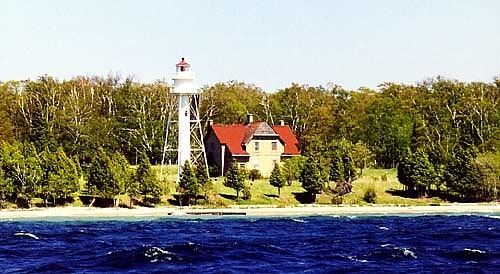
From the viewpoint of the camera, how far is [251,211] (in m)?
66.6

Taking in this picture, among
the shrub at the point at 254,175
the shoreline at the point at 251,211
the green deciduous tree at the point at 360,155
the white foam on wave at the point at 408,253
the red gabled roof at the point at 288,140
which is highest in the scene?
the red gabled roof at the point at 288,140

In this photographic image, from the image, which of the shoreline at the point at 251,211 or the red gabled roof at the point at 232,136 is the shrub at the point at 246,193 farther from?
the red gabled roof at the point at 232,136

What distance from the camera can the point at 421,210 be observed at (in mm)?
68750

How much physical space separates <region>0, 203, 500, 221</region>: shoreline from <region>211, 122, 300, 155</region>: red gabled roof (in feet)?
44.8

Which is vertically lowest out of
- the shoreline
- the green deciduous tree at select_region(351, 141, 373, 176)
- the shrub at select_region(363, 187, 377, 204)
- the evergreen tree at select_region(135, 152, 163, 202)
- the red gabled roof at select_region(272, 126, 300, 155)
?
the shoreline

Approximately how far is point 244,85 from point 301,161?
39020mm

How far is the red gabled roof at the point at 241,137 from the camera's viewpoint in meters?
81.6

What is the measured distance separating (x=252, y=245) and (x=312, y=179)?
86.3 feet

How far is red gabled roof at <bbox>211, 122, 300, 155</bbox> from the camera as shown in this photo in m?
81.6

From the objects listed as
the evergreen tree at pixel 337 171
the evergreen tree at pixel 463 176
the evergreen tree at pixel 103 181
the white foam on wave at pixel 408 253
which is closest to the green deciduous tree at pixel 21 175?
the evergreen tree at pixel 103 181

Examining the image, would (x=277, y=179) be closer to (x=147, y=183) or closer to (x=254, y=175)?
(x=254, y=175)

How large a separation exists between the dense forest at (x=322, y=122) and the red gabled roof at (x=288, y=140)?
142 centimetres

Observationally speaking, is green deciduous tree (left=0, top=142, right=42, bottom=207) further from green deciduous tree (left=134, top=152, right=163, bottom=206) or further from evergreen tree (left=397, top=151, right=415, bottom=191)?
evergreen tree (left=397, top=151, right=415, bottom=191)

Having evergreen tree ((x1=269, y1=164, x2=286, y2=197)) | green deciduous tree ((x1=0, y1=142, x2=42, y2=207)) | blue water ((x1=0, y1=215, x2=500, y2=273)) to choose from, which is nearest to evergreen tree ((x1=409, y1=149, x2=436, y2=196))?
evergreen tree ((x1=269, y1=164, x2=286, y2=197))
